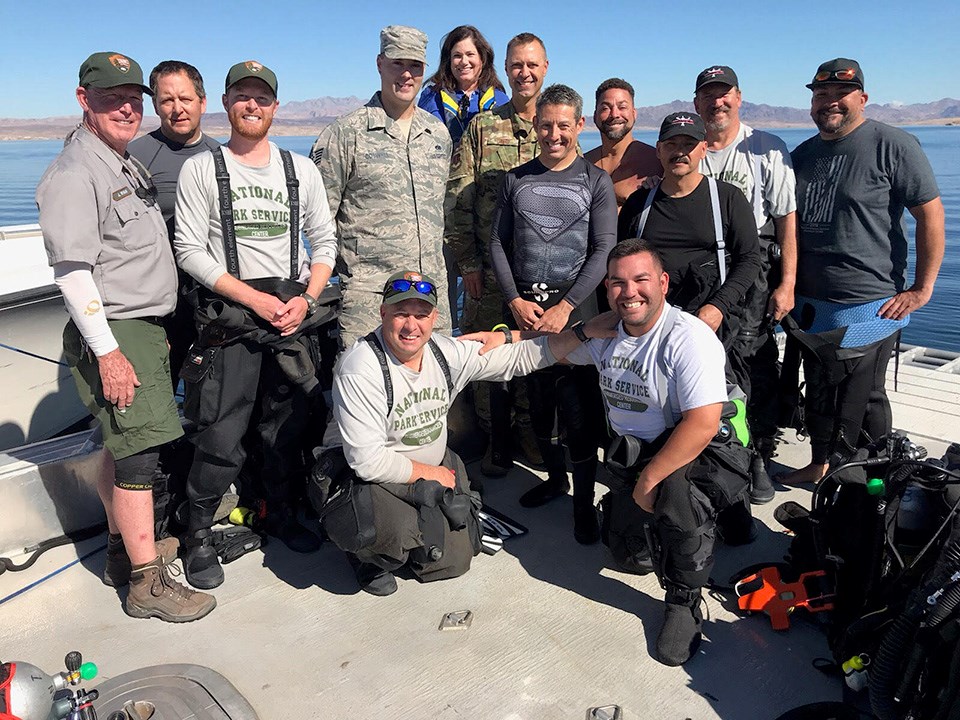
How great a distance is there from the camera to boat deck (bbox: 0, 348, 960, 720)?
8.30 feet

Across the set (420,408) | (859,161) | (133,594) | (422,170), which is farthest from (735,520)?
(133,594)

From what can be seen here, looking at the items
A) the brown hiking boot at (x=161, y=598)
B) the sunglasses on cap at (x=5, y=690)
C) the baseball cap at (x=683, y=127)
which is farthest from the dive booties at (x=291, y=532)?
the baseball cap at (x=683, y=127)

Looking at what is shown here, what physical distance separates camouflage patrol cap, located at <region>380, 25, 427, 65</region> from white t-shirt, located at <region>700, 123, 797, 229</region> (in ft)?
5.10

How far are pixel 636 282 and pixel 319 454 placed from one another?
62.6 inches

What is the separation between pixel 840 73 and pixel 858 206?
2.10 ft

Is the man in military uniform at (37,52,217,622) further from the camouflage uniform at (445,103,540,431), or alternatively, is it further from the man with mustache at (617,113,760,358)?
the man with mustache at (617,113,760,358)

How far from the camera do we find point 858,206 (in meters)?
3.48

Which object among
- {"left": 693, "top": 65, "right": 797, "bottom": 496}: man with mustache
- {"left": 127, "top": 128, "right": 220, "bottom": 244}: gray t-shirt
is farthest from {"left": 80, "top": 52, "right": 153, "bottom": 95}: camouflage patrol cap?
{"left": 693, "top": 65, "right": 797, "bottom": 496}: man with mustache

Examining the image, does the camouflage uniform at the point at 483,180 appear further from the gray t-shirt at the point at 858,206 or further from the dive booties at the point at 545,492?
the gray t-shirt at the point at 858,206

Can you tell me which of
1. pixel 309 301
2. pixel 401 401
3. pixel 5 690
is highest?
pixel 309 301

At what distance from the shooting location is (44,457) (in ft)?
11.6

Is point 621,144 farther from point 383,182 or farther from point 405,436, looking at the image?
point 405,436

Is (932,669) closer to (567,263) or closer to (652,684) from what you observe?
(652,684)

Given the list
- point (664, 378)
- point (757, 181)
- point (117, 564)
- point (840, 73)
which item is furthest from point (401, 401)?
point (840, 73)
